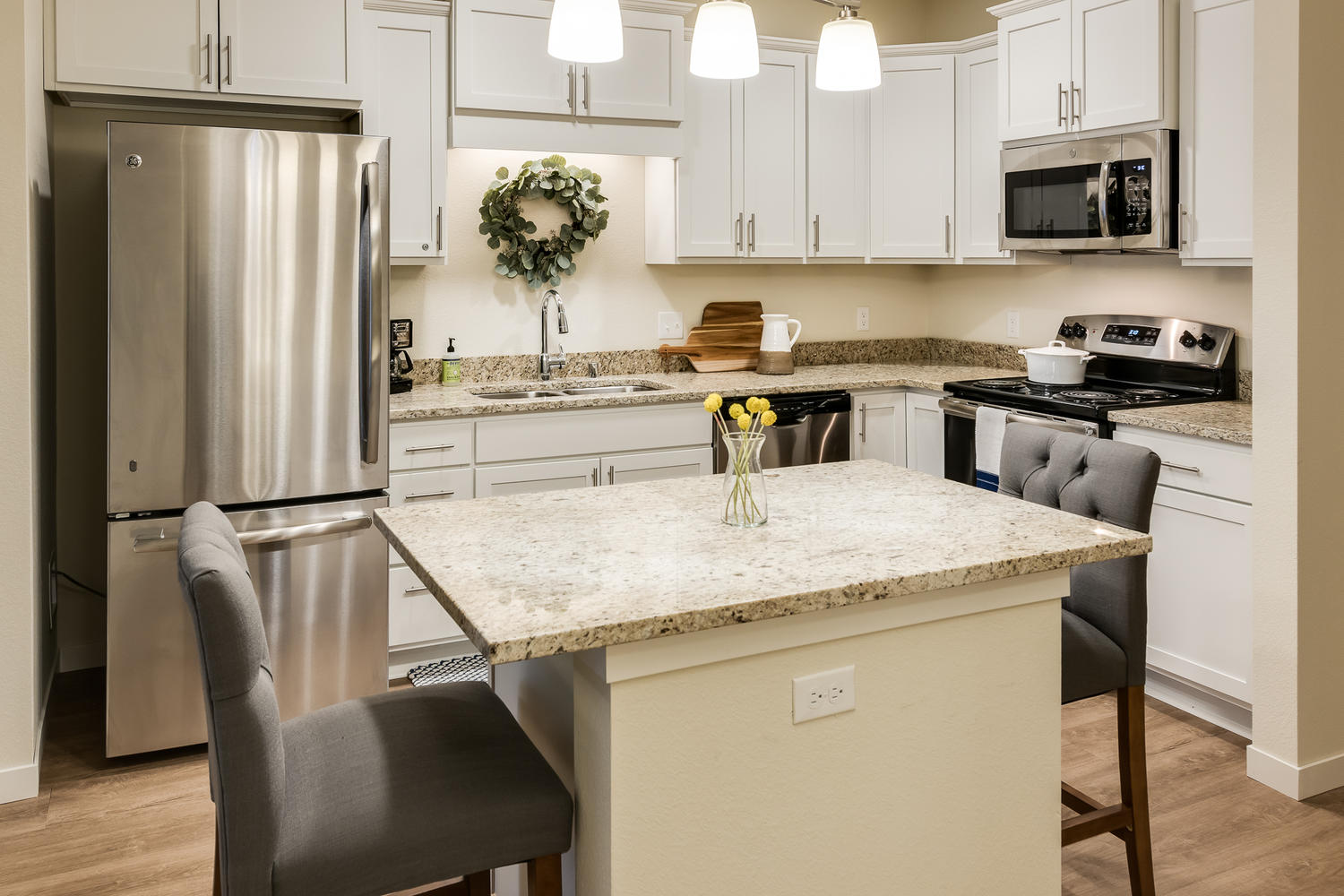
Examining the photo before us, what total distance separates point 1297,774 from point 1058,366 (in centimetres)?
168

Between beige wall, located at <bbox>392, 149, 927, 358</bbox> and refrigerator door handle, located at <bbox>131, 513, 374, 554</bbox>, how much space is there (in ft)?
3.52

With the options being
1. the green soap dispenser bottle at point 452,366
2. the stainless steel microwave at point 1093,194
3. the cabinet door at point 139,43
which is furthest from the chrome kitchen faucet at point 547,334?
the stainless steel microwave at point 1093,194

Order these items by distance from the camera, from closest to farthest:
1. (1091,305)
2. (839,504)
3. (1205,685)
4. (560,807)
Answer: (560,807), (839,504), (1205,685), (1091,305)

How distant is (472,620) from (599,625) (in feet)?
0.58

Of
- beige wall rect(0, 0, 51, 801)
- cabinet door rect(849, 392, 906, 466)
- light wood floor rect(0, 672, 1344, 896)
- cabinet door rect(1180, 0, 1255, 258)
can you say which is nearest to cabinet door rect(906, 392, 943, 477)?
cabinet door rect(849, 392, 906, 466)

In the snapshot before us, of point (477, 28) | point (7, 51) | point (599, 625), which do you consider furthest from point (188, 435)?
point (599, 625)

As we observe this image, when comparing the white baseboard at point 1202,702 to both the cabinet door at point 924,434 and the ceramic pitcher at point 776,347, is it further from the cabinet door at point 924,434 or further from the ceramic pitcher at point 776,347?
the ceramic pitcher at point 776,347

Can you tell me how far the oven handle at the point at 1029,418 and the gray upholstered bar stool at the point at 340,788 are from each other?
2075 mm

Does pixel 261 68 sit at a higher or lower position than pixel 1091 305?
higher

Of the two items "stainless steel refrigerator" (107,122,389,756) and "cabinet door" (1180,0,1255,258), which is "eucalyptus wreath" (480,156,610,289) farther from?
"cabinet door" (1180,0,1255,258)

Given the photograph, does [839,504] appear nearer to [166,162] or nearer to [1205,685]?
[1205,685]

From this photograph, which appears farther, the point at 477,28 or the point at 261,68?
the point at 477,28

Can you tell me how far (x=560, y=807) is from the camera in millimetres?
1542

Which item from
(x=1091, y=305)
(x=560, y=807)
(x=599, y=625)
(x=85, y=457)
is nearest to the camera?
(x=599, y=625)
